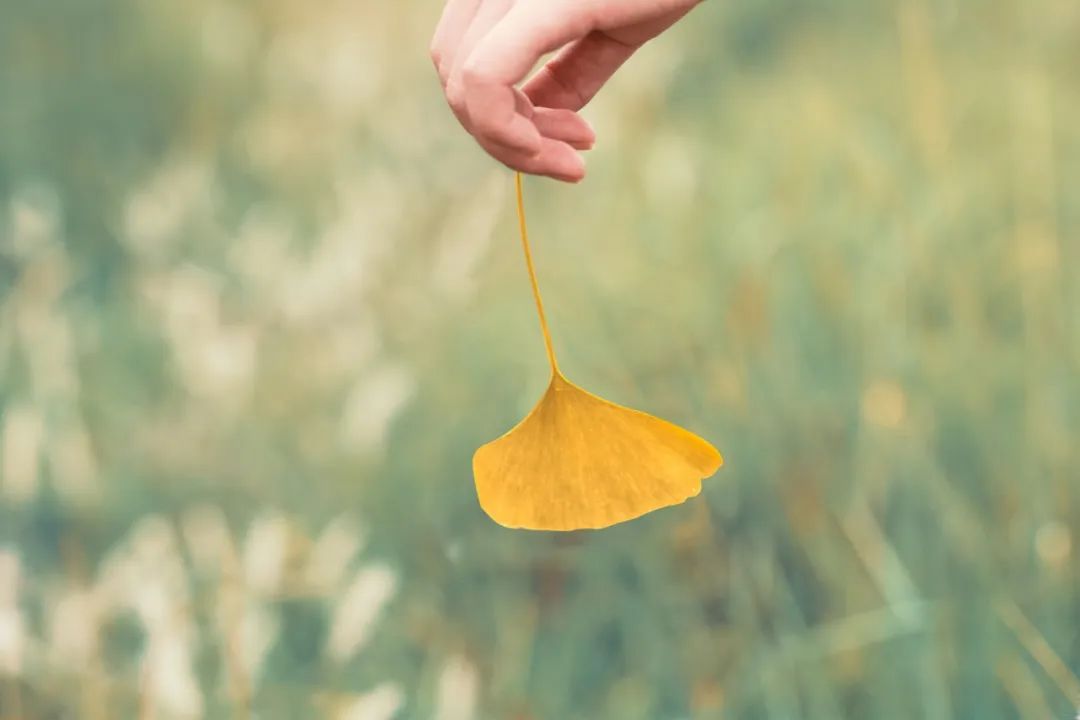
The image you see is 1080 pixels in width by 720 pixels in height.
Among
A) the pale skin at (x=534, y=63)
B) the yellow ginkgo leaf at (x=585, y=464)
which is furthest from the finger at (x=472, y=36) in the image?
the yellow ginkgo leaf at (x=585, y=464)

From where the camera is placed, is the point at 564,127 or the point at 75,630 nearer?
the point at 564,127

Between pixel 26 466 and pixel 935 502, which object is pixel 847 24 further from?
pixel 26 466

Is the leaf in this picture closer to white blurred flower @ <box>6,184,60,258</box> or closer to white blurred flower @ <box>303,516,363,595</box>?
white blurred flower @ <box>303,516,363,595</box>

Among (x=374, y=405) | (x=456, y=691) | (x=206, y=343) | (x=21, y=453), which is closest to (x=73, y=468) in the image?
(x=21, y=453)

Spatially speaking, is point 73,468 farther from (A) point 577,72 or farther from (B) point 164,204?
(A) point 577,72

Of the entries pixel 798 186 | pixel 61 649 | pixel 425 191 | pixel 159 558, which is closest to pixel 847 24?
pixel 798 186

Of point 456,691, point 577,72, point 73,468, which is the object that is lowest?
point 456,691

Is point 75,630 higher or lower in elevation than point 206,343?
lower
